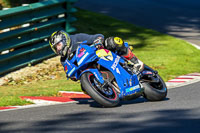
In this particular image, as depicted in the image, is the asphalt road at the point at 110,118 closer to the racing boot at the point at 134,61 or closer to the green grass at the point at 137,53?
the racing boot at the point at 134,61

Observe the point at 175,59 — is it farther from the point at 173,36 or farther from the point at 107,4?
the point at 107,4

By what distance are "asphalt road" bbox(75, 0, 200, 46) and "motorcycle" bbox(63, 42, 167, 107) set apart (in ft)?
26.8

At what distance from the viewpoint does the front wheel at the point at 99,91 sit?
255 inches

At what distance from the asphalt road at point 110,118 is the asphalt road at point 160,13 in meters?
8.52

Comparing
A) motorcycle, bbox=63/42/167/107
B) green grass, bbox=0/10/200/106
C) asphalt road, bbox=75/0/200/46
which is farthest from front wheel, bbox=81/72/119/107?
asphalt road, bbox=75/0/200/46

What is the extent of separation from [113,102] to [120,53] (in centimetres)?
116

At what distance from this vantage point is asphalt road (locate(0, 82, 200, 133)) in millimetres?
5328

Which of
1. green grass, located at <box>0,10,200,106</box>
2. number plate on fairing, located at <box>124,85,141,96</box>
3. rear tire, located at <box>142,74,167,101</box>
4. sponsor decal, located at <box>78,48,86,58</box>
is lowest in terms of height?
green grass, located at <box>0,10,200,106</box>

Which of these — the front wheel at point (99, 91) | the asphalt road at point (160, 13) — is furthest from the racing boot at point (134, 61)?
the asphalt road at point (160, 13)

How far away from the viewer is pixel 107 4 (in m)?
23.6

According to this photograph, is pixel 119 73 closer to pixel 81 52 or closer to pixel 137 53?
pixel 81 52

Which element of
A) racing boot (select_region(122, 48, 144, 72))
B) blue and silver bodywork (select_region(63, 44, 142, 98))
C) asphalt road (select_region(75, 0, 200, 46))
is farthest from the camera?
asphalt road (select_region(75, 0, 200, 46))

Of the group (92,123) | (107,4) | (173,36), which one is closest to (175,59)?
(173,36)

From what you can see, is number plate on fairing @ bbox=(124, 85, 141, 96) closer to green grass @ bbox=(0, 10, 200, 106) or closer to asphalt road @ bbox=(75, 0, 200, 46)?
green grass @ bbox=(0, 10, 200, 106)
